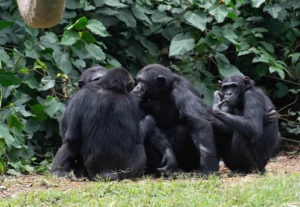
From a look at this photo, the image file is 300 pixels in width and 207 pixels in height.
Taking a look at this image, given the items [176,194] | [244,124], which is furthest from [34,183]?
[244,124]

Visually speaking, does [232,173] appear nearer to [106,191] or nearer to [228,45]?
[106,191]

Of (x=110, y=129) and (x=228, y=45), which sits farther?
(x=228, y=45)

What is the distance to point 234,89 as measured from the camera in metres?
8.96

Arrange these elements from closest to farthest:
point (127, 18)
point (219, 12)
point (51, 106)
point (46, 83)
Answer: point (51, 106)
point (46, 83)
point (219, 12)
point (127, 18)

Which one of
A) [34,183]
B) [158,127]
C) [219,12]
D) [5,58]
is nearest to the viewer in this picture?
[34,183]

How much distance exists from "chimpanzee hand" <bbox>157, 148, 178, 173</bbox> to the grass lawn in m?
1.00

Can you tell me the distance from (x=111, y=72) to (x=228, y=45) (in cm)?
417

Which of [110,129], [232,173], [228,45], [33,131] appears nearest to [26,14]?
[110,129]

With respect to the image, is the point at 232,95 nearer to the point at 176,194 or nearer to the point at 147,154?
the point at 147,154

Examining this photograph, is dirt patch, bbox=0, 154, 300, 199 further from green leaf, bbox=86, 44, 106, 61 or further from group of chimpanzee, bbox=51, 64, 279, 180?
green leaf, bbox=86, 44, 106, 61

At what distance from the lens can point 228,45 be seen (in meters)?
12.6

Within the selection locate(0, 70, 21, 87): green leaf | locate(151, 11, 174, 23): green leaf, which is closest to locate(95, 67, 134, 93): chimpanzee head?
locate(0, 70, 21, 87): green leaf

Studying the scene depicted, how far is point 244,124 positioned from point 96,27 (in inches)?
132

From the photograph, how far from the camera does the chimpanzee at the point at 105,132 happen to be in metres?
8.59
